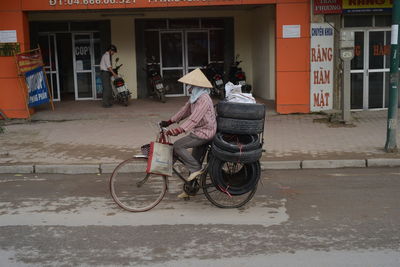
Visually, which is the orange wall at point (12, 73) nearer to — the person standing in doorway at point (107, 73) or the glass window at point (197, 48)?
the person standing in doorway at point (107, 73)

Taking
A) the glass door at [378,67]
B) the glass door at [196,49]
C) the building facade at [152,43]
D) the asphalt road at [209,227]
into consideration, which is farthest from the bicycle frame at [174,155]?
the glass door at [196,49]

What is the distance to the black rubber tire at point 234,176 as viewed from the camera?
6.28 meters

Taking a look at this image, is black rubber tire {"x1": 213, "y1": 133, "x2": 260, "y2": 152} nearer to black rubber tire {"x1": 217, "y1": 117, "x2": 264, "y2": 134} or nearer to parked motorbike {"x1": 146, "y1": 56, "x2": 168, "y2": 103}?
black rubber tire {"x1": 217, "y1": 117, "x2": 264, "y2": 134}

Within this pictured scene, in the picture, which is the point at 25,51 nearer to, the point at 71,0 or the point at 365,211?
the point at 71,0

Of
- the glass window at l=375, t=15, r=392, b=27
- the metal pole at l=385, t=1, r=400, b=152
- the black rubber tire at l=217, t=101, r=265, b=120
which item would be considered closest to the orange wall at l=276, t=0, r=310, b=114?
the glass window at l=375, t=15, r=392, b=27

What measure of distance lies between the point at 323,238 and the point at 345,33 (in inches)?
282

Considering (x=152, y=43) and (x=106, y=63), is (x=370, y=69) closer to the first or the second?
(x=152, y=43)

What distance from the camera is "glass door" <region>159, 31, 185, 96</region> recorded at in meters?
17.4

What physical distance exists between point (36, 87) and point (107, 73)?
2.22m

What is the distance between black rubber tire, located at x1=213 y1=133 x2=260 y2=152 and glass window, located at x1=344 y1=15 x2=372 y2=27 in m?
8.58

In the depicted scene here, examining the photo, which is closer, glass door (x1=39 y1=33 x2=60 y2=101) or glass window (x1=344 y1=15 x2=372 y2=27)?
glass window (x1=344 y1=15 x2=372 y2=27)

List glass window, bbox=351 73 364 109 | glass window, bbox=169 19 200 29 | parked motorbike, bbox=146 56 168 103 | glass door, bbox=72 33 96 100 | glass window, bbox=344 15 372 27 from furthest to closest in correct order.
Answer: glass window, bbox=169 19 200 29
glass door, bbox=72 33 96 100
parked motorbike, bbox=146 56 168 103
glass window, bbox=351 73 364 109
glass window, bbox=344 15 372 27

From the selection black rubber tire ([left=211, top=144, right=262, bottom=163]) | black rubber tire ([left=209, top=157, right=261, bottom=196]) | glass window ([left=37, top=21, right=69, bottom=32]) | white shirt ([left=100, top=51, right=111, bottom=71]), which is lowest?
black rubber tire ([left=209, top=157, right=261, bottom=196])

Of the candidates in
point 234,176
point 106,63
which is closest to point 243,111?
point 234,176
